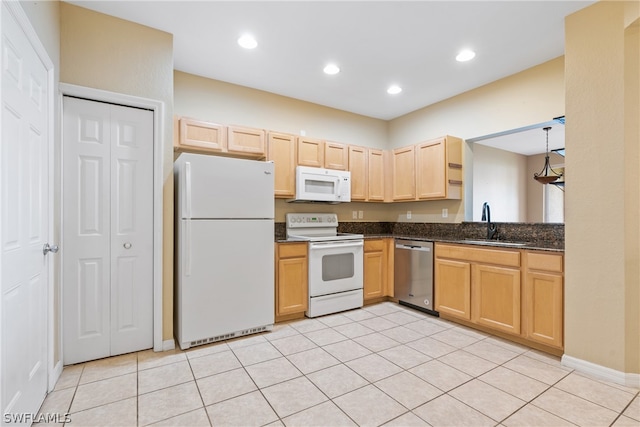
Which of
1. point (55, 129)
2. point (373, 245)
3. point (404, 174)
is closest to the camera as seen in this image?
point (55, 129)

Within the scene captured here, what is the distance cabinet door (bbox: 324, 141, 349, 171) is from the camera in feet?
13.0

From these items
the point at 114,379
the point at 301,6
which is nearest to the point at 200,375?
the point at 114,379

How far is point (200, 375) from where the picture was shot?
7.12 ft

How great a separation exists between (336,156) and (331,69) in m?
1.12

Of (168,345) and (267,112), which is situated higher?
(267,112)

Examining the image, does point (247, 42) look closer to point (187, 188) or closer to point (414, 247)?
point (187, 188)

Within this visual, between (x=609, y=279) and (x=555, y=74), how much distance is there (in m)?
2.02

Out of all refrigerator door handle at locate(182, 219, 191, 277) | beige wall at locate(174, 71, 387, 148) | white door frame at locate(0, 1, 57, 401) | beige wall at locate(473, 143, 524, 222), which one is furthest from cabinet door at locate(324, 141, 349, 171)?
white door frame at locate(0, 1, 57, 401)

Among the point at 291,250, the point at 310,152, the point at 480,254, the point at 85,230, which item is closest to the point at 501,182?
the point at 480,254

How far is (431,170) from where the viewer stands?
3.87 m

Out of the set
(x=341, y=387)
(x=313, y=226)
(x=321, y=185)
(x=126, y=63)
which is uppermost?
(x=126, y=63)

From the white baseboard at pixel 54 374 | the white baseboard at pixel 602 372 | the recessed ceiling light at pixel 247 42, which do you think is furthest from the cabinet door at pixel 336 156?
the white baseboard at pixel 54 374

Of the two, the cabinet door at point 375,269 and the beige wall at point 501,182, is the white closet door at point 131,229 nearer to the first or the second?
the cabinet door at point 375,269

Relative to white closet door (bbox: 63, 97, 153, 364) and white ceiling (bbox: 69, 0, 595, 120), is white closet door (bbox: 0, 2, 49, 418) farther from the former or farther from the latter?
white ceiling (bbox: 69, 0, 595, 120)
